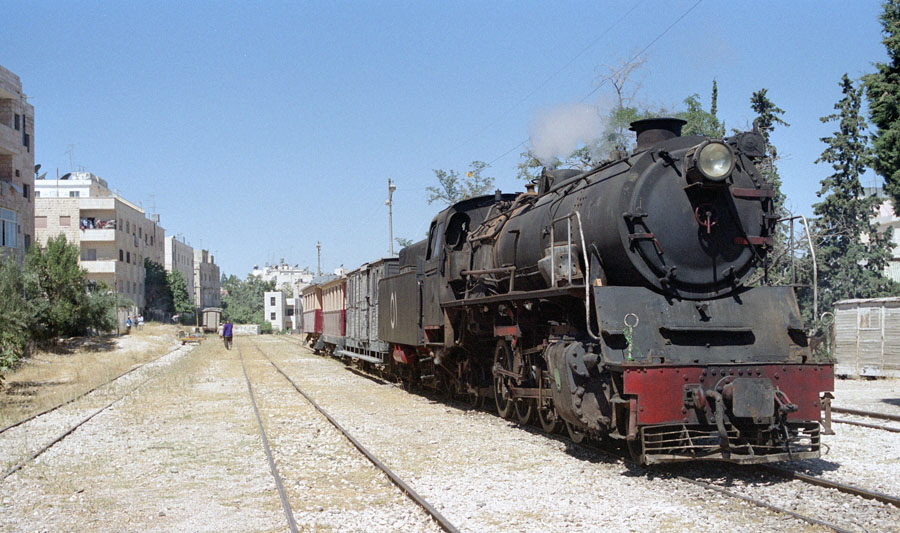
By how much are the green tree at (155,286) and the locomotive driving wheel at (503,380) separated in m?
67.1

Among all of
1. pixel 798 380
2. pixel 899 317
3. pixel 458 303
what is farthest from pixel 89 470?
pixel 899 317

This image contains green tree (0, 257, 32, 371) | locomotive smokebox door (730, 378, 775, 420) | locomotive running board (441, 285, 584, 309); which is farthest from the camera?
green tree (0, 257, 32, 371)

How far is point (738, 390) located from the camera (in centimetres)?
657

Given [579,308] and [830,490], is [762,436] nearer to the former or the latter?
[830,490]

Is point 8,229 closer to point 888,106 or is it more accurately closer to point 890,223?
point 888,106

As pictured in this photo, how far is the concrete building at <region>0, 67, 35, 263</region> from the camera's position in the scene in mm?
32312

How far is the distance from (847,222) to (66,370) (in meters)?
32.3

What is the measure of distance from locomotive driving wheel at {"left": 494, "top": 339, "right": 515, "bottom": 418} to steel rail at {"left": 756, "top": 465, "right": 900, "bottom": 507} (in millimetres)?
3820

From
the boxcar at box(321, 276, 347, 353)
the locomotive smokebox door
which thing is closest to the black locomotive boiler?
the locomotive smokebox door

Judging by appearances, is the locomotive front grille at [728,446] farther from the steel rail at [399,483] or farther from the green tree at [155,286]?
the green tree at [155,286]

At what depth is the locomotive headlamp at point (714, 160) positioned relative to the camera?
710 centimetres

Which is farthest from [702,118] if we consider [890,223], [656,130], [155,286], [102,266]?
[155,286]

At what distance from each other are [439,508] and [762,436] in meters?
3.18

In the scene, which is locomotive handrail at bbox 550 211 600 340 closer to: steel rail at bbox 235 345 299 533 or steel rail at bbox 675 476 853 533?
steel rail at bbox 675 476 853 533
